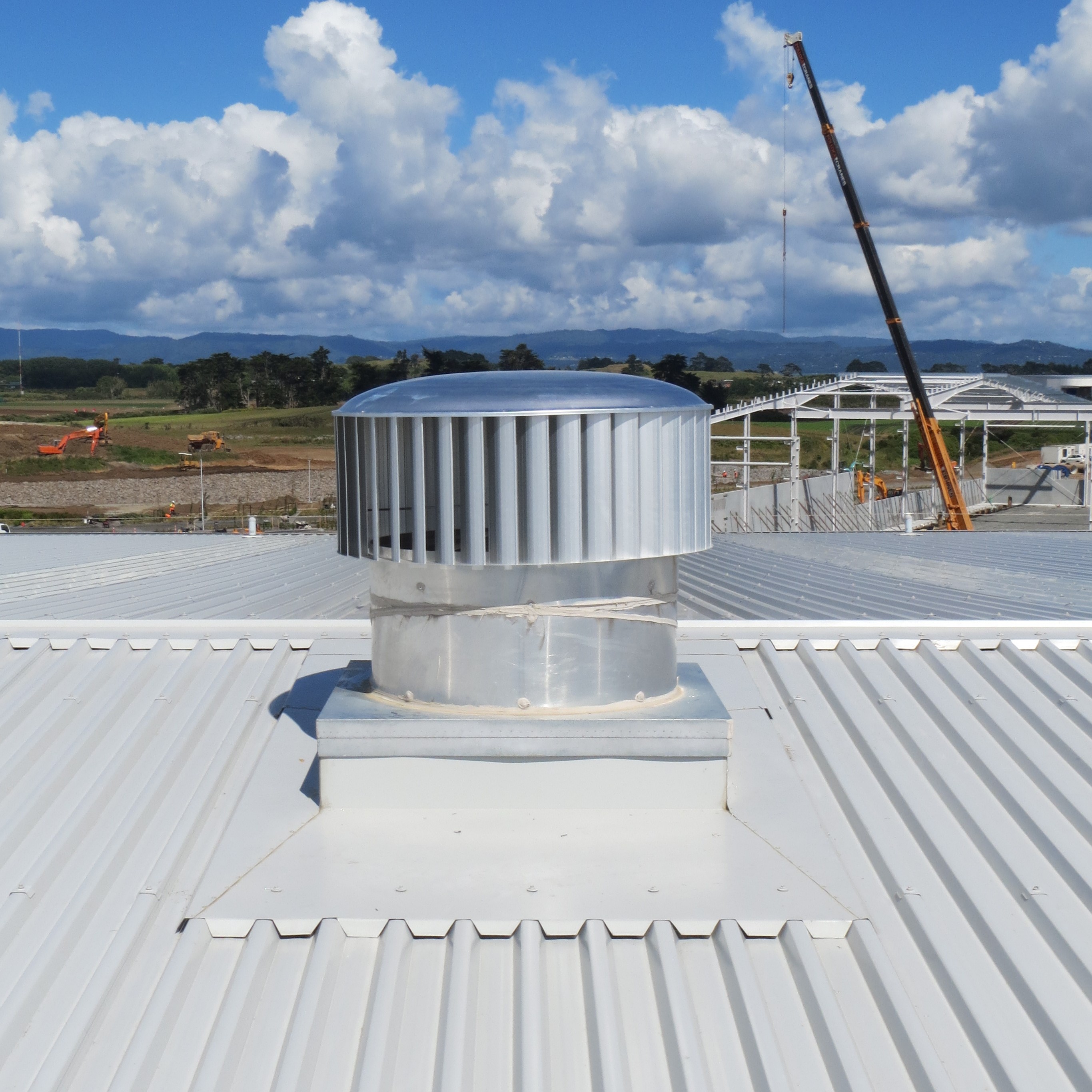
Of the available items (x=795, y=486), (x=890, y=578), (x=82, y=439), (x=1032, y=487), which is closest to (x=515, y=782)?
(x=890, y=578)

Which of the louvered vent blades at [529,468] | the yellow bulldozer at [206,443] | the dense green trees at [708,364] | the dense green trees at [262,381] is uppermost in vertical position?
the dense green trees at [708,364]

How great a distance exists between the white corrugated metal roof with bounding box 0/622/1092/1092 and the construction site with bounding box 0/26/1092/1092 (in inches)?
0.6

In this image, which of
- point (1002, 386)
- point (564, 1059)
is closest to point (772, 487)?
point (1002, 386)

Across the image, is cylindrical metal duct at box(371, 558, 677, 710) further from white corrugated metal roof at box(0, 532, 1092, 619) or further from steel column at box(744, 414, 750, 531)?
steel column at box(744, 414, 750, 531)

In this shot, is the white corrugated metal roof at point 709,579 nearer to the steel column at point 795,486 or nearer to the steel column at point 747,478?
the steel column at point 747,478

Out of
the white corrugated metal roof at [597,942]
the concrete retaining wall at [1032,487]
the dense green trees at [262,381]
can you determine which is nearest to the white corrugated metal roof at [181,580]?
the white corrugated metal roof at [597,942]

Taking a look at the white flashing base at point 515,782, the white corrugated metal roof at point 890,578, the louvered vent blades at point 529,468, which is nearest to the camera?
the louvered vent blades at point 529,468

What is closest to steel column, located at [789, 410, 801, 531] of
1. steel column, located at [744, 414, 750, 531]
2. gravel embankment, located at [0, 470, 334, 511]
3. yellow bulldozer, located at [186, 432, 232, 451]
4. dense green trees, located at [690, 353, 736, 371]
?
steel column, located at [744, 414, 750, 531]

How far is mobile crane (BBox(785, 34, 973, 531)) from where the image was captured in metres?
35.7

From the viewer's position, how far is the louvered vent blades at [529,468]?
4238 millimetres

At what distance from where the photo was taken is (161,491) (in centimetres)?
7462

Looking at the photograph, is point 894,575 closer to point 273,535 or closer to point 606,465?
point 606,465

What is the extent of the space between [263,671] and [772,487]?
1292 inches

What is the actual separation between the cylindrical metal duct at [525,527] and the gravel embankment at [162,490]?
6973cm
